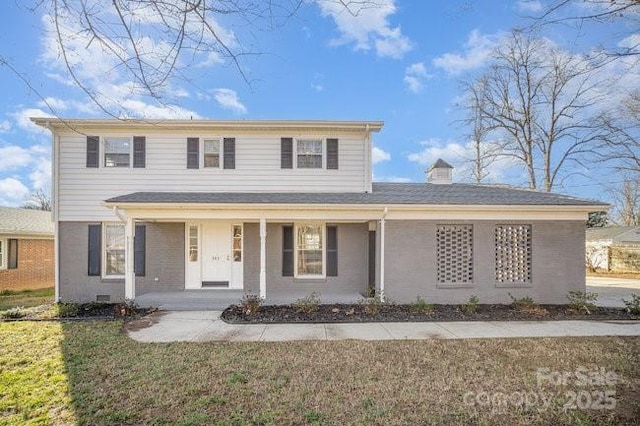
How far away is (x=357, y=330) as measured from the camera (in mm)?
7191

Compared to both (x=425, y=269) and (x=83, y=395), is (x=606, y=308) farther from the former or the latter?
(x=83, y=395)

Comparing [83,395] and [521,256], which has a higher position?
[521,256]

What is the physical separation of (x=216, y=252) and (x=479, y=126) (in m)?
19.2

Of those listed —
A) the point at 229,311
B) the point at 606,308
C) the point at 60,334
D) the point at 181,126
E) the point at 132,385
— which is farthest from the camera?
the point at 181,126

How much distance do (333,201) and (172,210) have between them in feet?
14.5

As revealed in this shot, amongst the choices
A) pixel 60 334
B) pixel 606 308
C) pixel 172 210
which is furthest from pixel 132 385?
pixel 606 308

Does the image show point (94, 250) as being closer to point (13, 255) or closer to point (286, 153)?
point (286, 153)

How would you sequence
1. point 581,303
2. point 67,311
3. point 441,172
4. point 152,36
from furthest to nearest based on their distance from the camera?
point 441,172
point 581,303
point 67,311
point 152,36

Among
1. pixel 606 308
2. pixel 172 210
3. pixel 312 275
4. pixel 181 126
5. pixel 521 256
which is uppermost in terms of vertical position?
pixel 181 126

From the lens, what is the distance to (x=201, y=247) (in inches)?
422

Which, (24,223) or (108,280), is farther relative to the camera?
(24,223)

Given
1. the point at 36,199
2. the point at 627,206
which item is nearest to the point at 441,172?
the point at 627,206

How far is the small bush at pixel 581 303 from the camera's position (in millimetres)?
8578

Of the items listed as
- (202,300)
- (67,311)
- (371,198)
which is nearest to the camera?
(67,311)
